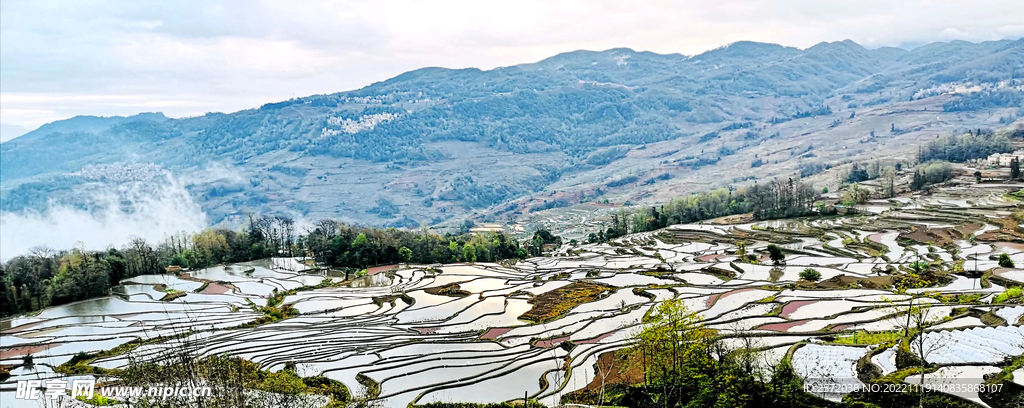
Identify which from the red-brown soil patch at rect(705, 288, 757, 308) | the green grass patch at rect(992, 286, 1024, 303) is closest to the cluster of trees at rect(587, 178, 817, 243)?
the red-brown soil patch at rect(705, 288, 757, 308)

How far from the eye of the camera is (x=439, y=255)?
2667 inches

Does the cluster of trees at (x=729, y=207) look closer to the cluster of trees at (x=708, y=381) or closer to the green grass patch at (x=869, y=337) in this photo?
the green grass patch at (x=869, y=337)

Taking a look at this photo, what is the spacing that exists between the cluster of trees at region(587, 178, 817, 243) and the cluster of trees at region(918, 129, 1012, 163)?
4842cm

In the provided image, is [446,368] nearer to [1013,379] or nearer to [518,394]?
[518,394]

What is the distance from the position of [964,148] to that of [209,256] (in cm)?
13108

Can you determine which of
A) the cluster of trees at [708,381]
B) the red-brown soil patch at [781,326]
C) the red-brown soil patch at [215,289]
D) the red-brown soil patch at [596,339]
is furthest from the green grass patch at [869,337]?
the red-brown soil patch at [215,289]

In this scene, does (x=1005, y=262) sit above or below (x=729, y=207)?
above

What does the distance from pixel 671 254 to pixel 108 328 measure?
1803 inches

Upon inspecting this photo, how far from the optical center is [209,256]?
213 feet

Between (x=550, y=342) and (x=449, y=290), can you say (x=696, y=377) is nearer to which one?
(x=550, y=342)

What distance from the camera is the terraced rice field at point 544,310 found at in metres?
26.1

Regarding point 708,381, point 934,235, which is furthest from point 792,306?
point 934,235

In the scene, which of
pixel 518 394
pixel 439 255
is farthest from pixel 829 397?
pixel 439 255

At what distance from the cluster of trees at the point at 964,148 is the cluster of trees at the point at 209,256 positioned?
89458 mm
